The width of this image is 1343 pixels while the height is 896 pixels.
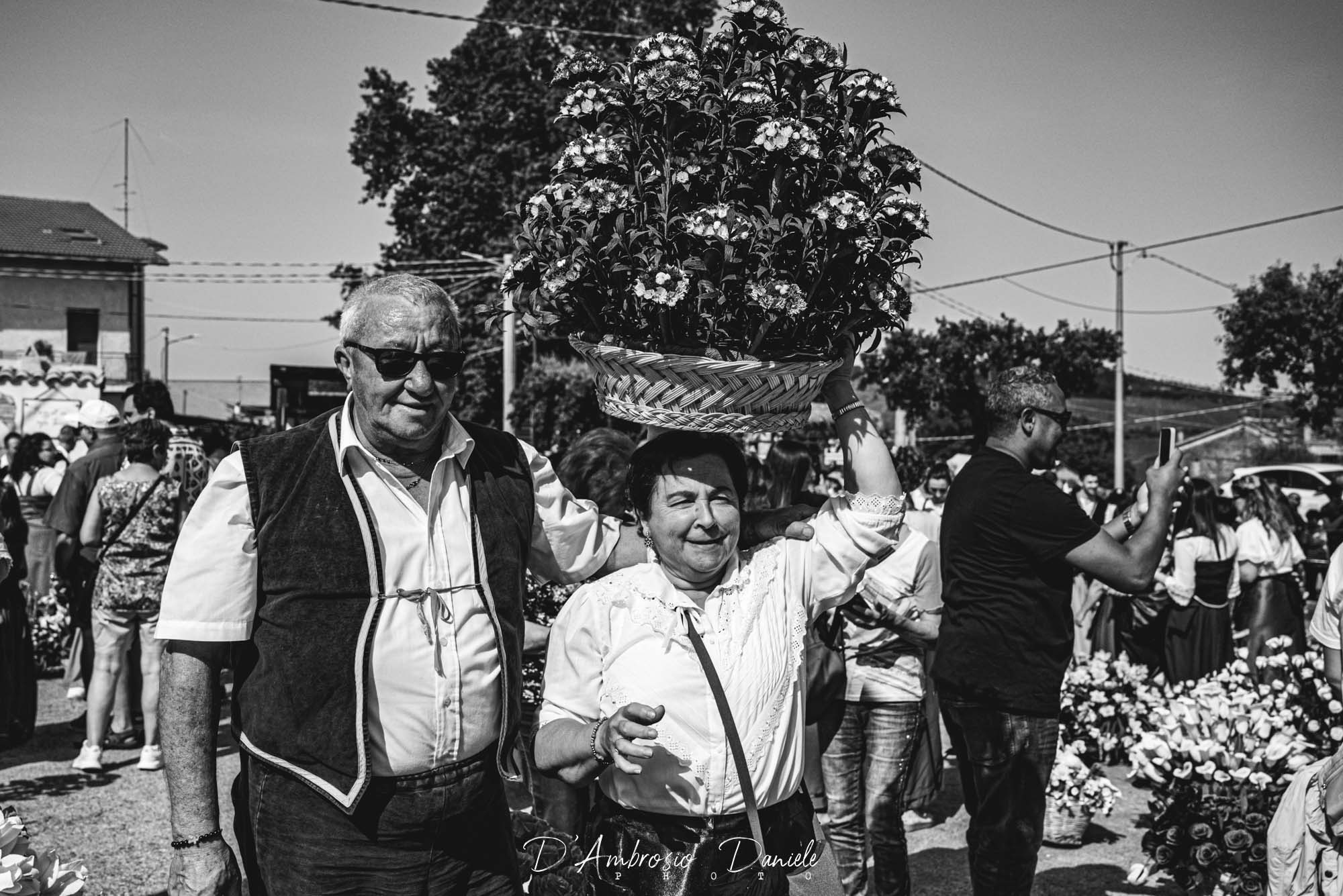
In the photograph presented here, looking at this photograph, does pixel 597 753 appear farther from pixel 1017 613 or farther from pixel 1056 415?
pixel 1056 415

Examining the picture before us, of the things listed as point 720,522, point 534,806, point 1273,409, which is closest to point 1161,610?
point 534,806

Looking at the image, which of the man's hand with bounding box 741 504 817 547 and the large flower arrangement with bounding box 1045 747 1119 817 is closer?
the man's hand with bounding box 741 504 817 547

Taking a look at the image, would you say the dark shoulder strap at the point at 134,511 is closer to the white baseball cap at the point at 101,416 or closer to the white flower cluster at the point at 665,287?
the white baseball cap at the point at 101,416

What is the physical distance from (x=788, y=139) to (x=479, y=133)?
82.6 feet

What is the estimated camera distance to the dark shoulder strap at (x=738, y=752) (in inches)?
98.8

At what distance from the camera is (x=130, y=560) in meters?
6.70

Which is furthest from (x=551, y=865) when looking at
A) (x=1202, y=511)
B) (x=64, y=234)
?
(x=64, y=234)

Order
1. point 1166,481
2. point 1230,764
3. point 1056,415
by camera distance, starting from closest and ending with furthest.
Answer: point 1166,481
point 1056,415
point 1230,764

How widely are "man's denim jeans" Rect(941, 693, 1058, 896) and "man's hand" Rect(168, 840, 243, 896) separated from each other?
2.55 metres

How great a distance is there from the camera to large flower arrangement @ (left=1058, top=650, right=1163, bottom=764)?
661 centimetres

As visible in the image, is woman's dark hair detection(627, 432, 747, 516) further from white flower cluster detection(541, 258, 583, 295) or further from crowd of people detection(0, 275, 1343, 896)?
white flower cluster detection(541, 258, 583, 295)

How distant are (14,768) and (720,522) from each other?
20.2 feet

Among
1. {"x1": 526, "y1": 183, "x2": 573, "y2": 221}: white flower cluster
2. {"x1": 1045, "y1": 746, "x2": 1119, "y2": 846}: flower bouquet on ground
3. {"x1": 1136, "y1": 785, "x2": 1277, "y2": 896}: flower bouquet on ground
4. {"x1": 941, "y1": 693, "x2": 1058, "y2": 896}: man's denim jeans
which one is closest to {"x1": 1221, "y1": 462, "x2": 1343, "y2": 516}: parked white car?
{"x1": 1045, "y1": 746, "x2": 1119, "y2": 846}: flower bouquet on ground

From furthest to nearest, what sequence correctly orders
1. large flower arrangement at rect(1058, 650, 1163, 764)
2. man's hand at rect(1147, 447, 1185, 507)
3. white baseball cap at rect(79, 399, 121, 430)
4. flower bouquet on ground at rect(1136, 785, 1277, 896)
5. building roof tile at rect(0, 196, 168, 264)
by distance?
building roof tile at rect(0, 196, 168, 264), white baseball cap at rect(79, 399, 121, 430), large flower arrangement at rect(1058, 650, 1163, 764), flower bouquet on ground at rect(1136, 785, 1277, 896), man's hand at rect(1147, 447, 1185, 507)
